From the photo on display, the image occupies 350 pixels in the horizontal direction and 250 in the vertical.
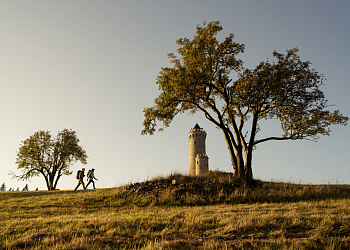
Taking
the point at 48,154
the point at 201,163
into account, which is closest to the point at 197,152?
the point at 201,163

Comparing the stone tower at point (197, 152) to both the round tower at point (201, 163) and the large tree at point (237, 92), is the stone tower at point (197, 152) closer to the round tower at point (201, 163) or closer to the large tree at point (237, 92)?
the round tower at point (201, 163)

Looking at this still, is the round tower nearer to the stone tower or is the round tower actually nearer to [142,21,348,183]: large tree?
the stone tower

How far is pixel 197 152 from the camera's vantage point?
5612 cm

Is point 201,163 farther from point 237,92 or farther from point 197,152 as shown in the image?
point 237,92

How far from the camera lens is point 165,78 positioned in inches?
733

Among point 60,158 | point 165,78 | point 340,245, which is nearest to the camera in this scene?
point 340,245

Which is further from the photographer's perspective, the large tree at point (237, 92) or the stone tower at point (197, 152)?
the stone tower at point (197, 152)

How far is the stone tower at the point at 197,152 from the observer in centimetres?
5131

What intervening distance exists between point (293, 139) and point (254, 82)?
19.3 ft

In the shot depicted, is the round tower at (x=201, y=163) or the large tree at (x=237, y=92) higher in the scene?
the large tree at (x=237, y=92)

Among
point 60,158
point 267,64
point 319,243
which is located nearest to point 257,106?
point 267,64

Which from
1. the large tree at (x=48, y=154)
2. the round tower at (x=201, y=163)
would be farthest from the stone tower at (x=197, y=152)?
the large tree at (x=48, y=154)

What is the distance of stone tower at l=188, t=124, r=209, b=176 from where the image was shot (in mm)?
51309

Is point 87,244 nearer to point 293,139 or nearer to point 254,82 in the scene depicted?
point 254,82
